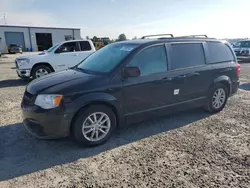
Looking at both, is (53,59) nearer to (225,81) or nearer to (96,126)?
(96,126)

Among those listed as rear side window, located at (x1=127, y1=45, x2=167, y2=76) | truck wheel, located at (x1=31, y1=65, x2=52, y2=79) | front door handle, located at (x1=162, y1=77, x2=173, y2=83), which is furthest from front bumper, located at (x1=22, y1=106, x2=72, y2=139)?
truck wheel, located at (x1=31, y1=65, x2=52, y2=79)

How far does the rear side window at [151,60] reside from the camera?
3.67m

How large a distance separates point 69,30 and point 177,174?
138ft

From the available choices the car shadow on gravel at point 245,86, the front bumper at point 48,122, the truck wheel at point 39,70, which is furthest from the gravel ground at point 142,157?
the truck wheel at point 39,70

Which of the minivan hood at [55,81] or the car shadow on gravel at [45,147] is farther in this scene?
the minivan hood at [55,81]

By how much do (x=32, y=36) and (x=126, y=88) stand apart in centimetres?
3987

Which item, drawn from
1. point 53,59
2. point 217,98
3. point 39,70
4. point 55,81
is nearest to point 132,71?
point 55,81

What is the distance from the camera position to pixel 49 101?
3.06 m

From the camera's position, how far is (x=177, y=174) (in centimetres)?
269

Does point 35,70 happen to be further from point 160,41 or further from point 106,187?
point 106,187

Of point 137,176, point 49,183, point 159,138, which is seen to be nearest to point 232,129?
point 159,138

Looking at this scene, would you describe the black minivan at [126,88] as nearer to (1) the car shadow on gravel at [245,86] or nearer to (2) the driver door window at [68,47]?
(1) the car shadow on gravel at [245,86]

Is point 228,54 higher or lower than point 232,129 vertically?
higher

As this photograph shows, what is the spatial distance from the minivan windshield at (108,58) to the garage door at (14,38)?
38.1m
